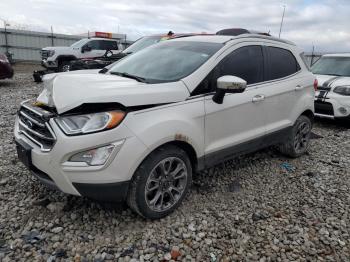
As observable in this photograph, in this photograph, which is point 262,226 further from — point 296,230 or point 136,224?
point 136,224

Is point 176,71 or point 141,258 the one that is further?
point 176,71

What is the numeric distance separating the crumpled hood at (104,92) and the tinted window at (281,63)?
1668 millimetres

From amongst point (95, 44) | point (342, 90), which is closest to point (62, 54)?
point (95, 44)

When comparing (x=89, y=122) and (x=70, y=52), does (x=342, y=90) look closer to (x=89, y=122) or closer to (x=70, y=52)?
(x=89, y=122)

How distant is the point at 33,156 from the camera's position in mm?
2990

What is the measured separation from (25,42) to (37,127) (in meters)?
23.7

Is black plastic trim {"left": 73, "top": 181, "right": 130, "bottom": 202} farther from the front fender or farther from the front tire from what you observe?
the front fender

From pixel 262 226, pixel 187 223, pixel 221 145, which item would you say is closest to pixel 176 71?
pixel 221 145

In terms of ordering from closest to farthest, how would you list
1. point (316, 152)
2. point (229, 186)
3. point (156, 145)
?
point (156, 145), point (229, 186), point (316, 152)

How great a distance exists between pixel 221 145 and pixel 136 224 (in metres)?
1.25

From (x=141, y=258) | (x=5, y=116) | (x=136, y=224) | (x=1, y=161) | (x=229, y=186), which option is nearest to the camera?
(x=141, y=258)

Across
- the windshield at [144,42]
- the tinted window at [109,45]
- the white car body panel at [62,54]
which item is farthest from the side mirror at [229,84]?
the tinted window at [109,45]

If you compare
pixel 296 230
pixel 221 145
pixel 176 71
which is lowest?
pixel 296 230

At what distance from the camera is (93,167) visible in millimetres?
2789
